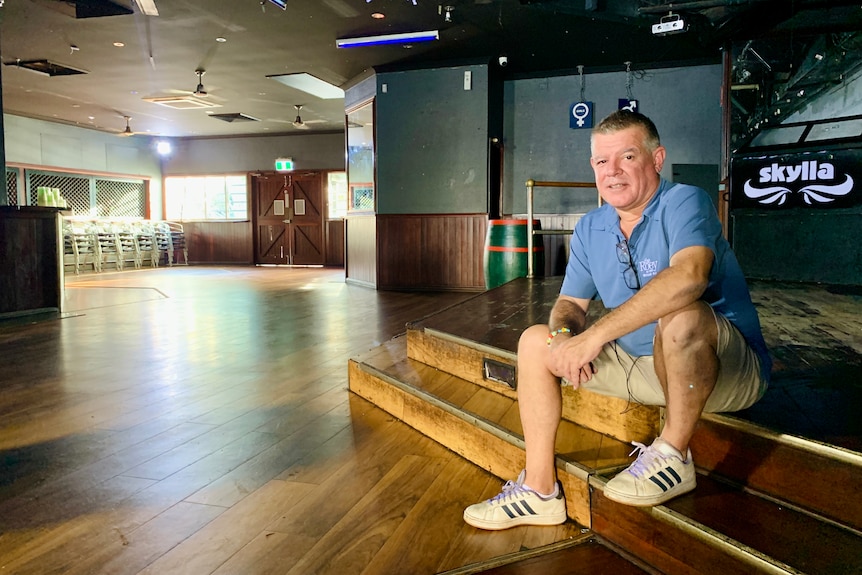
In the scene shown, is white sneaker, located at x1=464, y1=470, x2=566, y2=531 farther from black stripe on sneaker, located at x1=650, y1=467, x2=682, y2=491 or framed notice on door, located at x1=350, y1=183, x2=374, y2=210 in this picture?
framed notice on door, located at x1=350, y1=183, x2=374, y2=210

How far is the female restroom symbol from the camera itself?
7.51 meters

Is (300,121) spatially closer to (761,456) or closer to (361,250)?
(361,250)

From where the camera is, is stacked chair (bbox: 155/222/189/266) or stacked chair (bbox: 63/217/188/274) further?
stacked chair (bbox: 155/222/189/266)

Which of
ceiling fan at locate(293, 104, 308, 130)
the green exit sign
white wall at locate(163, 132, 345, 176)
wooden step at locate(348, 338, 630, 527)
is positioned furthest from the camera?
the green exit sign

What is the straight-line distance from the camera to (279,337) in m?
4.38

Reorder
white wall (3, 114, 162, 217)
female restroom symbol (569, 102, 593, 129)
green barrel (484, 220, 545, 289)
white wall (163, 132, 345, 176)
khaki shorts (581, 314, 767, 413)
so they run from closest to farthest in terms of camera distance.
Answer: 1. khaki shorts (581, 314, 767, 413)
2. green barrel (484, 220, 545, 289)
3. female restroom symbol (569, 102, 593, 129)
4. white wall (3, 114, 162, 217)
5. white wall (163, 132, 345, 176)

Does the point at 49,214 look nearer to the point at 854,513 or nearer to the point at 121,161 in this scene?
the point at 854,513

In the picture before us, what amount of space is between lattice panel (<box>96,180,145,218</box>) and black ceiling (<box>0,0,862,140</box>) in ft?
13.3

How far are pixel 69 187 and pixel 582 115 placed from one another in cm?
1062

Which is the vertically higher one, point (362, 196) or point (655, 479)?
point (362, 196)

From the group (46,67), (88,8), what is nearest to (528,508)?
(88,8)

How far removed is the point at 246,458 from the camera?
2115mm

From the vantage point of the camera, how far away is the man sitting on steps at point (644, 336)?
1390 mm

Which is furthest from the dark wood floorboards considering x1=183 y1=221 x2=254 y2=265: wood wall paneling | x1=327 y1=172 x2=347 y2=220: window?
x1=183 y1=221 x2=254 y2=265: wood wall paneling
